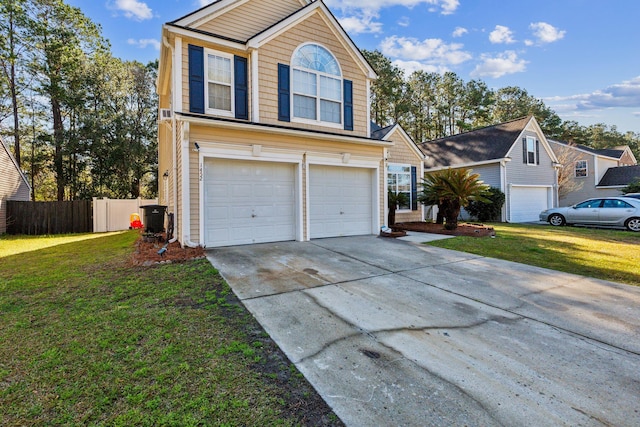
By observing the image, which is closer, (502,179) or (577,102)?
(502,179)

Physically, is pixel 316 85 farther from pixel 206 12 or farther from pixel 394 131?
pixel 394 131

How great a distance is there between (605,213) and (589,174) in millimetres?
15438

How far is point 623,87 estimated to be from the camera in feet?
132

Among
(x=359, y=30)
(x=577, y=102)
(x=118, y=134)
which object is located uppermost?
(x=577, y=102)

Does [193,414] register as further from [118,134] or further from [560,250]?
[118,134]

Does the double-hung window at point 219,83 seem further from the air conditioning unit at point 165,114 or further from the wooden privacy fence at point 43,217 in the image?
the wooden privacy fence at point 43,217

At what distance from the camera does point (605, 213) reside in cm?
1318

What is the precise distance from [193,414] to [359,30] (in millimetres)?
17769

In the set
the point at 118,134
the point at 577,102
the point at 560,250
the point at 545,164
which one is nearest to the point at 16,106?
the point at 118,134

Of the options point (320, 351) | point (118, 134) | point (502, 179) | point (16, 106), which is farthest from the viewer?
point (118, 134)

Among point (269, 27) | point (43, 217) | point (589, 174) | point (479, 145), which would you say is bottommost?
point (43, 217)

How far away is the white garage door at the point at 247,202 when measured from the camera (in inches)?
300

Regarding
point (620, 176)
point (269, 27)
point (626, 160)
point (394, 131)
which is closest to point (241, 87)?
point (269, 27)

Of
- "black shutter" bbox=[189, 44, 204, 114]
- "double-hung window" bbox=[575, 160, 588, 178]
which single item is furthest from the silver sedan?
"black shutter" bbox=[189, 44, 204, 114]
